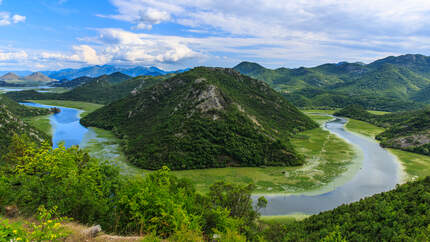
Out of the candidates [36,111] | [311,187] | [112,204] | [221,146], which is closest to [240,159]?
[221,146]

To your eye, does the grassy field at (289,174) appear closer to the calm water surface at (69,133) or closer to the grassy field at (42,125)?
the calm water surface at (69,133)

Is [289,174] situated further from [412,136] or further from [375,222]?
[412,136]

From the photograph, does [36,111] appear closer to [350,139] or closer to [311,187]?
[311,187]

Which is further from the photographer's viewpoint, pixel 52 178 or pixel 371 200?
pixel 371 200

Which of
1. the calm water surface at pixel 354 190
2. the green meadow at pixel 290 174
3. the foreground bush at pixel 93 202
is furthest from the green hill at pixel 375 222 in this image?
the green meadow at pixel 290 174

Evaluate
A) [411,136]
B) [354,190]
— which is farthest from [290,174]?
[411,136]

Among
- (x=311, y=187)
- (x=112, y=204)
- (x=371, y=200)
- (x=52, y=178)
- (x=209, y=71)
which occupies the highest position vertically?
(x=209, y=71)
